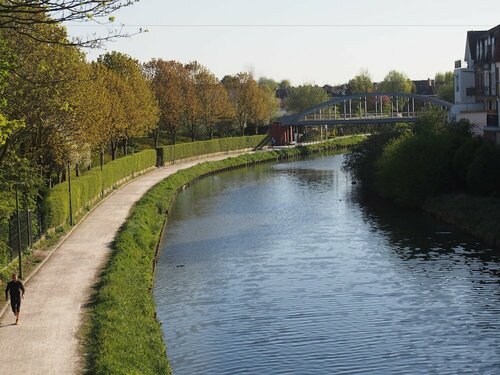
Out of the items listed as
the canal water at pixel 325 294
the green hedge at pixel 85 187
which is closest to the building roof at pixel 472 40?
the canal water at pixel 325 294

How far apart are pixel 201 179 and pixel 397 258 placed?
4700 centimetres

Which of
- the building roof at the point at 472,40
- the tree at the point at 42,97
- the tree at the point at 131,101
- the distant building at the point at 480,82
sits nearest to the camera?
the tree at the point at 42,97

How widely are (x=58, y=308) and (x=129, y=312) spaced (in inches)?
102

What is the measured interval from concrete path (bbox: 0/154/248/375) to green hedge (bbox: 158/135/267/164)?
48.0 meters

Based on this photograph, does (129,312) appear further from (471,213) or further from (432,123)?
(432,123)

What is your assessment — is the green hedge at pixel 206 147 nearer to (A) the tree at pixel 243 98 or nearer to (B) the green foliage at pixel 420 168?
(A) the tree at pixel 243 98

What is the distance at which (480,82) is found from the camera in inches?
3189

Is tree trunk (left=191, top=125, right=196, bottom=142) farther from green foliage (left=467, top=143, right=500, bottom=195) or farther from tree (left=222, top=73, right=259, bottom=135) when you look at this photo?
green foliage (left=467, top=143, right=500, bottom=195)

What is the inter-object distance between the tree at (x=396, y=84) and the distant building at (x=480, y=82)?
99.5 metres

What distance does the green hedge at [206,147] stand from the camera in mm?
98025

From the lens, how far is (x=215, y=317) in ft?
105

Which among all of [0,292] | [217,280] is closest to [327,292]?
[217,280]

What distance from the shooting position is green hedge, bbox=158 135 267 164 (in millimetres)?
→ 98025

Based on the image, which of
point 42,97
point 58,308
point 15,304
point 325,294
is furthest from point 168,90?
point 15,304
